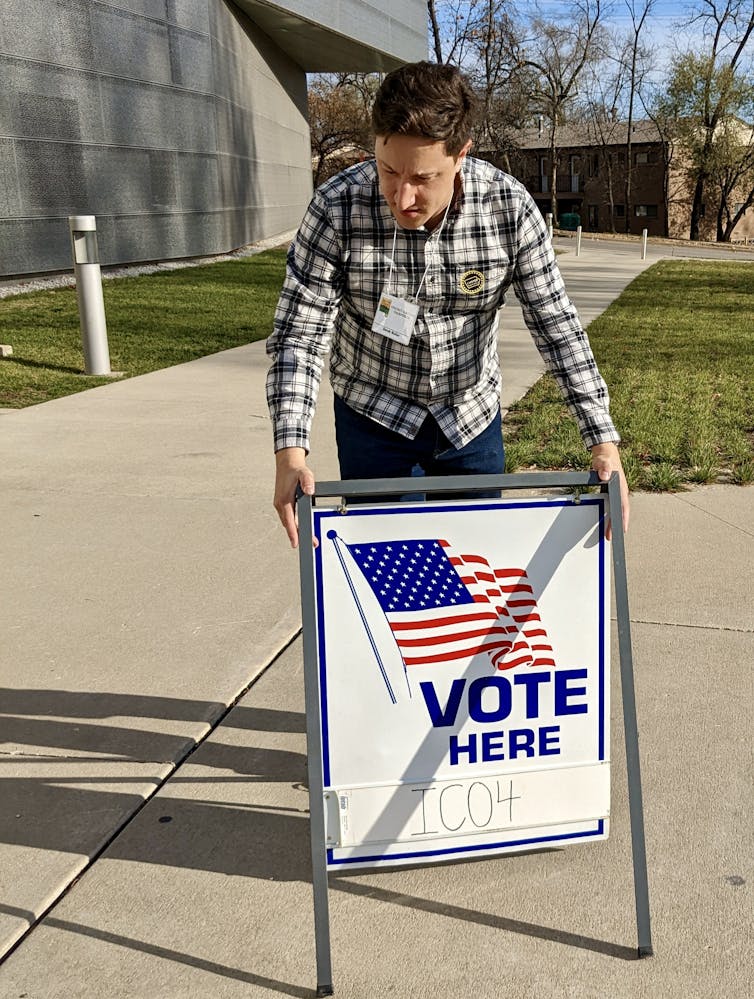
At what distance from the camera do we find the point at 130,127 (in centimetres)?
1784

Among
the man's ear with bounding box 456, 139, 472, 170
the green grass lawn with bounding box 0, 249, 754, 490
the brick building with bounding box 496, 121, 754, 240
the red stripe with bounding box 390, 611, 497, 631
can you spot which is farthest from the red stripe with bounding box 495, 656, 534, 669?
the brick building with bounding box 496, 121, 754, 240

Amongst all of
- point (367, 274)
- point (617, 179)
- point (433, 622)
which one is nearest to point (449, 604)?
point (433, 622)

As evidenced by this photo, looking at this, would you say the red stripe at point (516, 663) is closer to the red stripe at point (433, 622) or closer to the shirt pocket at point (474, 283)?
the red stripe at point (433, 622)

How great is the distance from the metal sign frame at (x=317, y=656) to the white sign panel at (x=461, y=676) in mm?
72

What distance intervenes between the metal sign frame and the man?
0.06 metres

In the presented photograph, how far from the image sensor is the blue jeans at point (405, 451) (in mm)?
2578

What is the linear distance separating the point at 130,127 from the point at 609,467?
1770 centimetres

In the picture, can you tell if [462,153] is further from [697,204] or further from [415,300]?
[697,204]

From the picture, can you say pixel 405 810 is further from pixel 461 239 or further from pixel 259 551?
pixel 259 551

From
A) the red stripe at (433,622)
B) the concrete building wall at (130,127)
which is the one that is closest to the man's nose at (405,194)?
the red stripe at (433,622)

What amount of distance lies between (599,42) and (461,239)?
6355cm

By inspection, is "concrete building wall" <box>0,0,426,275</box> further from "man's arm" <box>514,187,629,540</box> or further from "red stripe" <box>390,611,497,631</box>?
"red stripe" <box>390,611,497,631</box>

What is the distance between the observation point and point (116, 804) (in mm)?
2740

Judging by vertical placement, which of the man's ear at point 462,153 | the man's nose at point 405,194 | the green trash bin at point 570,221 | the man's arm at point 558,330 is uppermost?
the green trash bin at point 570,221
